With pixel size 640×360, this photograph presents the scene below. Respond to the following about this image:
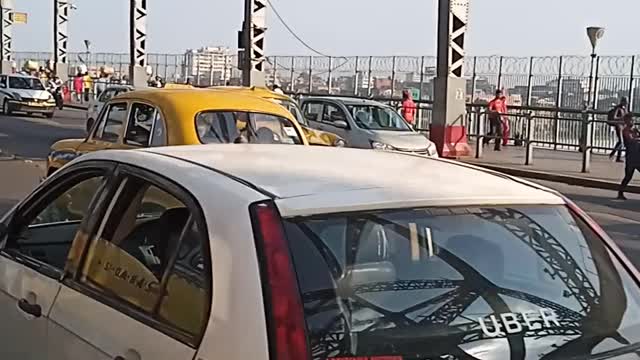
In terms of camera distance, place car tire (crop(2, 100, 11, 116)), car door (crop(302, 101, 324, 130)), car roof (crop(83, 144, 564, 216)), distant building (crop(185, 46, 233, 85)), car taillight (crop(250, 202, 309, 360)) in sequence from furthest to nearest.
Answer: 1. distant building (crop(185, 46, 233, 85))
2. car tire (crop(2, 100, 11, 116))
3. car door (crop(302, 101, 324, 130))
4. car roof (crop(83, 144, 564, 216))
5. car taillight (crop(250, 202, 309, 360))

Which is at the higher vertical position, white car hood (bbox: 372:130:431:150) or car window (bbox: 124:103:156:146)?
car window (bbox: 124:103:156:146)

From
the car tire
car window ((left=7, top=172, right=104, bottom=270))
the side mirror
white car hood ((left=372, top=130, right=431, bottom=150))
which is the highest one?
car window ((left=7, top=172, right=104, bottom=270))

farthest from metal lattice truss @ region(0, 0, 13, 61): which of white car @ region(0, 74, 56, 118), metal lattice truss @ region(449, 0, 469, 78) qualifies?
metal lattice truss @ region(449, 0, 469, 78)

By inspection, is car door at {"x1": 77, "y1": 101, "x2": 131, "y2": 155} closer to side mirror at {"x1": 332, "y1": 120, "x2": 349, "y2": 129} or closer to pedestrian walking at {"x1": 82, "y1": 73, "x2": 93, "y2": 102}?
side mirror at {"x1": 332, "y1": 120, "x2": 349, "y2": 129}

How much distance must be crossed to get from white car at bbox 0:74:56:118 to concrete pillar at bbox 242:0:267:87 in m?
11.1

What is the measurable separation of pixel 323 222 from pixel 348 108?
1710 centimetres

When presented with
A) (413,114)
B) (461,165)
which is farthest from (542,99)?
(461,165)

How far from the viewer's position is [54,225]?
455 centimetres

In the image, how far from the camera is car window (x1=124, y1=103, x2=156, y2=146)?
9.91m

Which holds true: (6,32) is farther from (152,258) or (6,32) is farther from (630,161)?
(152,258)

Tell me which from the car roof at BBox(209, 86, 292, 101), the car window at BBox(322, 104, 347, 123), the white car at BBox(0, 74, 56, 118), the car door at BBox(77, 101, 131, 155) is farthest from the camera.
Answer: the white car at BBox(0, 74, 56, 118)

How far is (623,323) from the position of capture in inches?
124

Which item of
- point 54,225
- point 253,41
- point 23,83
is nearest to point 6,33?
point 23,83

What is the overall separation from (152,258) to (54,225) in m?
1.24
